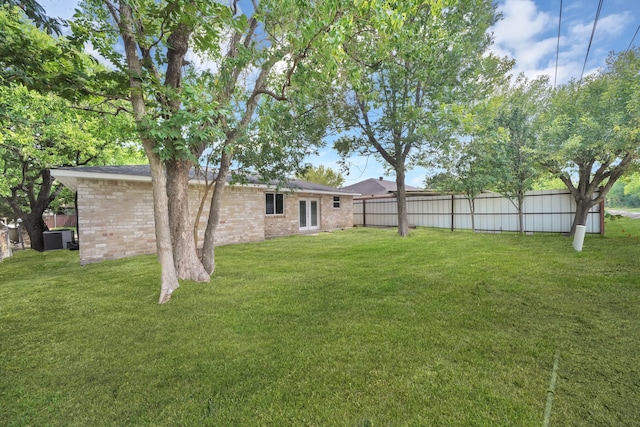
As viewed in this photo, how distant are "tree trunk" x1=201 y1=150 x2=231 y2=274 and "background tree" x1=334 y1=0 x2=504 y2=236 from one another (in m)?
2.82

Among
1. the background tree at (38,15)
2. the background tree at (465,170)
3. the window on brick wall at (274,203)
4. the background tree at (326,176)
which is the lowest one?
the window on brick wall at (274,203)

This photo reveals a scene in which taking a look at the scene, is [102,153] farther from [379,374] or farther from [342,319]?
[379,374]

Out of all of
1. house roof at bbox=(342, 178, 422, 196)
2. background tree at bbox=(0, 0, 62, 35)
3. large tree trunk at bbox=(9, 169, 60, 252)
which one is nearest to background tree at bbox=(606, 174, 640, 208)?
house roof at bbox=(342, 178, 422, 196)

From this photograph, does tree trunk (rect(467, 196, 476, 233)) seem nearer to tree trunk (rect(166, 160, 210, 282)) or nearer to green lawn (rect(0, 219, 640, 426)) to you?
green lawn (rect(0, 219, 640, 426))

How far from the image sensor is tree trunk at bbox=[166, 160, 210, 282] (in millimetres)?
4680

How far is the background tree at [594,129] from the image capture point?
22.5ft

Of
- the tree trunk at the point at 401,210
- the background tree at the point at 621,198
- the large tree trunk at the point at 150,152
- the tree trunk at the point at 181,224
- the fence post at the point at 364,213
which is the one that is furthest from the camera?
A: the background tree at the point at 621,198

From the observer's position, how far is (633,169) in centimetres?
819

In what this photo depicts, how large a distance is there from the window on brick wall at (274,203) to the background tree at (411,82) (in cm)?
343

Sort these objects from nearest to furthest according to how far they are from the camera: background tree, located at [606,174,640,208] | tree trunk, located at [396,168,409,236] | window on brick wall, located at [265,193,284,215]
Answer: tree trunk, located at [396,168,409,236]
window on brick wall, located at [265,193,284,215]
background tree, located at [606,174,640,208]

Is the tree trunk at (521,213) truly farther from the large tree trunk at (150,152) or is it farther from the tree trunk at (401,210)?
the large tree trunk at (150,152)

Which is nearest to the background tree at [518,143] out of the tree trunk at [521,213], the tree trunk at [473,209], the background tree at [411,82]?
the tree trunk at [521,213]

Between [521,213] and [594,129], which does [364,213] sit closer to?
[521,213]

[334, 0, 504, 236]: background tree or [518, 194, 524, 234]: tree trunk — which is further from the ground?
[334, 0, 504, 236]: background tree
